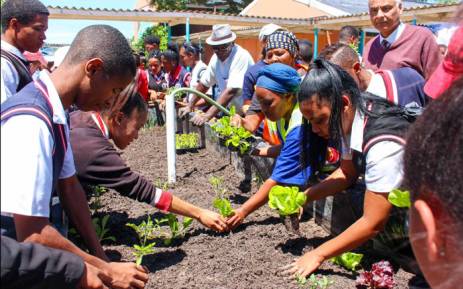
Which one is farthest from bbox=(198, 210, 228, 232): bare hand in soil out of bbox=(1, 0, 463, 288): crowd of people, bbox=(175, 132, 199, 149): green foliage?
bbox=(175, 132, 199, 149): green foliage

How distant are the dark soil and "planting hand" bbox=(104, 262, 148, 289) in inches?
20.0

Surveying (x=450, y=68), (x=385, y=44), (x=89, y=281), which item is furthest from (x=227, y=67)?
(x=89, y=281)

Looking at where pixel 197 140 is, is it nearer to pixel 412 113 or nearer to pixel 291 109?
pixel 291 109

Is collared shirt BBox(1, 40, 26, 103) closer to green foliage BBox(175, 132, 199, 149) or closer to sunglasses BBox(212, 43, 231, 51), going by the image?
sunglasses BBox(212, 43, 231, 51)

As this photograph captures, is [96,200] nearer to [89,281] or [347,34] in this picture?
[89,281]

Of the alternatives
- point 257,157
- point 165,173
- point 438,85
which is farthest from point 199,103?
point 438,85

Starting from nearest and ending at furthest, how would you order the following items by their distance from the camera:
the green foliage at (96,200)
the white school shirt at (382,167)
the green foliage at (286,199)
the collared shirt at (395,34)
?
1. the white school shirt at (382,167)
2. the green foliage at (286,199)
3. the collared shirt at (395,34)
4. the green foliage at (96,200)

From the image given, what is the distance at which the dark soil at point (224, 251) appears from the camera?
8.16 feet

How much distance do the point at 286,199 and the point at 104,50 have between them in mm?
1484

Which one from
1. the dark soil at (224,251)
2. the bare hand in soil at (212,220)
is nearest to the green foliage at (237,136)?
the dark soil at (224,251)

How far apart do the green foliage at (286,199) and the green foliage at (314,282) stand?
1.42ft

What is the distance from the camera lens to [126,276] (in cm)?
193

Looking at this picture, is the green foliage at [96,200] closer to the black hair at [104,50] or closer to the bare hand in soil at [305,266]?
the bare hand in soil at [305,266]

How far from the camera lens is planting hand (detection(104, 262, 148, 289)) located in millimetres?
1883
